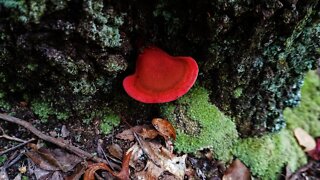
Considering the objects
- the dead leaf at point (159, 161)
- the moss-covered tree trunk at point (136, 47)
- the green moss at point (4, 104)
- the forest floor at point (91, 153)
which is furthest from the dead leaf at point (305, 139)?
the green moss at point (4, 104)

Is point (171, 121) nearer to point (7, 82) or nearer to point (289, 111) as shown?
point (7, 82)

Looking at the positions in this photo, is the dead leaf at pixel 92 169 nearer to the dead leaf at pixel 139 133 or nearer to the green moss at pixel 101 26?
the dead leaf at pixel 139 133

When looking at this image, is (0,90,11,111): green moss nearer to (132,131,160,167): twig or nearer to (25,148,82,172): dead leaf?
(25,148,82,172): dead leaf

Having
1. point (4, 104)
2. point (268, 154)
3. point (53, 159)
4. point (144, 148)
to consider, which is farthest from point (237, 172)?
point (4, 104)

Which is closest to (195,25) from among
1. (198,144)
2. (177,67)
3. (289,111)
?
(177,67)

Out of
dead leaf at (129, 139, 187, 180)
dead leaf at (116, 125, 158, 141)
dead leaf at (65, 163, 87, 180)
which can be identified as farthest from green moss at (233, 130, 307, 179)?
dead leaf at (65, 163, 87, 180)

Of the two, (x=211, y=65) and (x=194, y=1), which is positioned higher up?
(x=194, y=1)
